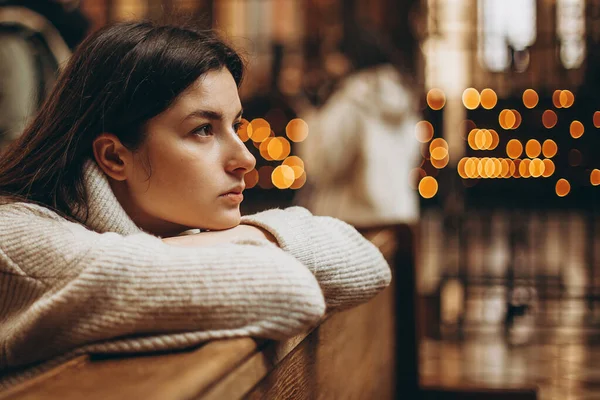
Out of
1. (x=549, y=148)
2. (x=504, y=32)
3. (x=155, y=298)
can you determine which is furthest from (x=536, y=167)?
(x=155, y=298)

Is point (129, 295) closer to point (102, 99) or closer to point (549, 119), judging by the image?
point (102, 99)

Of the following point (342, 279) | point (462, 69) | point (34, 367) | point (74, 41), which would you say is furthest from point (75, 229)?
point (462, 69)

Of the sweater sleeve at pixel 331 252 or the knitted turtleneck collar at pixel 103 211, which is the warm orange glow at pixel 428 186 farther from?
the knitted turtleneck collar at pixel 103 211

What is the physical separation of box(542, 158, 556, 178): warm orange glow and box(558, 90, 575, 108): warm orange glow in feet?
3.91

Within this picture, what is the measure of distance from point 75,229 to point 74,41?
13.6 ft

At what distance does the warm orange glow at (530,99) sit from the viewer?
1034 cm

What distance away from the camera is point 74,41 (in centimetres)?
488

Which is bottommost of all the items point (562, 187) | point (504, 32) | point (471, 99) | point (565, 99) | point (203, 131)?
point (562, 187)

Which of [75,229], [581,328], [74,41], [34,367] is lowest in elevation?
[581,328]

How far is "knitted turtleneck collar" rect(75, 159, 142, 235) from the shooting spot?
1.18 m

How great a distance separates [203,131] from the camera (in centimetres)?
124

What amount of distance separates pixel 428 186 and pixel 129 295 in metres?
10.7

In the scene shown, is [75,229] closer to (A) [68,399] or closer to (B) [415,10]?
(A) [68,399]

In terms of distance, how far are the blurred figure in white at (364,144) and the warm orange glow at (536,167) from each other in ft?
24.7
